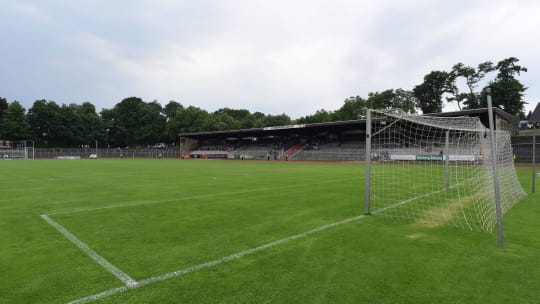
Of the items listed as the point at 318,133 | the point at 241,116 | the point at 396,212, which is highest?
the point at 241,116

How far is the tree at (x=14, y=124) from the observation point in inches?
2719

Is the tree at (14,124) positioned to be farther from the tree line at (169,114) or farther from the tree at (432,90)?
the tree at (432,90)

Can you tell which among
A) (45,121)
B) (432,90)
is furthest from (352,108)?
(45,121)

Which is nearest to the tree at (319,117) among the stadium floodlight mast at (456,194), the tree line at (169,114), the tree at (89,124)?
the tree line at (169,114)

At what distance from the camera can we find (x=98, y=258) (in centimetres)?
418

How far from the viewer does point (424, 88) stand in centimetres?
6650

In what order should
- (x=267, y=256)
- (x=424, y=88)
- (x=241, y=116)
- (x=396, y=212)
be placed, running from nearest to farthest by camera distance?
1. (x=267, y=256)
2. (x=396, y=212)
3. (x=424, y=88)
4. (x=241, y=116)

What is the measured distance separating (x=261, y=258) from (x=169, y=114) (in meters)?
96.5

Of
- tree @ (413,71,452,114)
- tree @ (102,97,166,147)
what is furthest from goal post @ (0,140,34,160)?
tree @ (413,71,452,114)

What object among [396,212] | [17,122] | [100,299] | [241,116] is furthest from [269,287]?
[241,116]

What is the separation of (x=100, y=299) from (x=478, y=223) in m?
7.04

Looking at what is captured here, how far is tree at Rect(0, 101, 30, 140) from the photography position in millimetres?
69062

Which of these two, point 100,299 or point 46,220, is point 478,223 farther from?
point 46,220

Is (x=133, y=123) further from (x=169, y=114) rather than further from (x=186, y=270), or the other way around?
(x=186, y=270)
